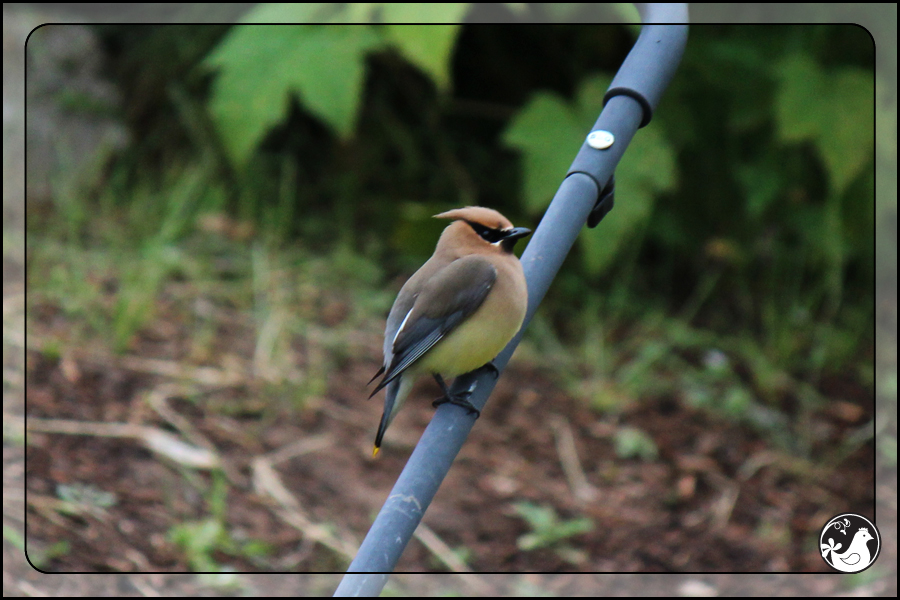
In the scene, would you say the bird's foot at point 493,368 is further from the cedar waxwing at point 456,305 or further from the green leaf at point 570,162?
the green leaf at point 570,162

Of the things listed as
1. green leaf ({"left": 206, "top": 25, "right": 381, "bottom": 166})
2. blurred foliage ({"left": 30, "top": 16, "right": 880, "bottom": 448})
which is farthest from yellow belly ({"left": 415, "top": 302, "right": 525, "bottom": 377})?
green leaf ({"left": 206, "top": 25, "right": 381, "bottom": 166})

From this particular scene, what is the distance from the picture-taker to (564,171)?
360cm

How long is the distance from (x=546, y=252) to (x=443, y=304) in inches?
11.5

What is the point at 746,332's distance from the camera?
415 centimetres

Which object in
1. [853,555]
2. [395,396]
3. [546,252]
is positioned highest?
[546,252]

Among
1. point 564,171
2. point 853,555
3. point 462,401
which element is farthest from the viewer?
point 564,171

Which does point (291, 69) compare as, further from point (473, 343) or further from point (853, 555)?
point (853, 555)

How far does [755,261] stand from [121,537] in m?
3.02

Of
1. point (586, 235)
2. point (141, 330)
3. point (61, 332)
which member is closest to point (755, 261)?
point (586, 235)

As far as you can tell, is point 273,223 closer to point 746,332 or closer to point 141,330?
point 141,330

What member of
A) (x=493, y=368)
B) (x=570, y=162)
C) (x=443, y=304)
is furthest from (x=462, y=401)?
(x=570, y=162)

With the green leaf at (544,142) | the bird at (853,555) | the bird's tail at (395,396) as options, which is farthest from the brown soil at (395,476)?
the bird's tail at (395,396)

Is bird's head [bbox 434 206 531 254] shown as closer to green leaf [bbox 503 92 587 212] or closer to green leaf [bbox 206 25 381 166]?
green leaf [bbox 206 25 381 166]

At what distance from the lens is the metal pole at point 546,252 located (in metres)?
1.33
